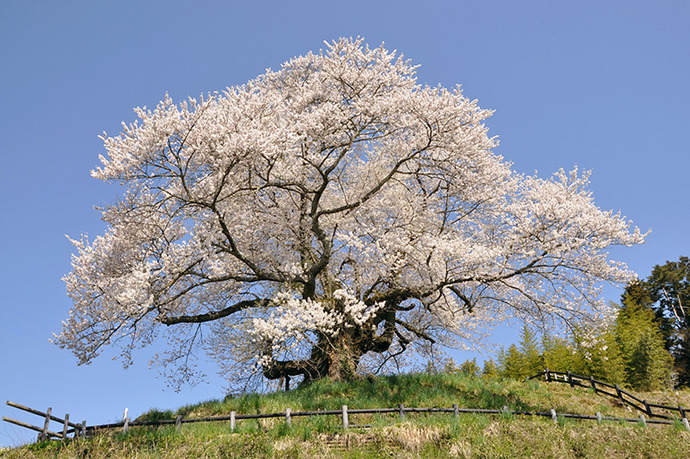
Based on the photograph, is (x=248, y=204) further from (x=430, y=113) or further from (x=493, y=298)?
(x=493, y=298)

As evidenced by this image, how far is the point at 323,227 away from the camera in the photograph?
683 inches

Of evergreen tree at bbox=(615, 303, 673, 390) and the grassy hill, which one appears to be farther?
evergreen tree at bbox=(615, 303, 673, 390)

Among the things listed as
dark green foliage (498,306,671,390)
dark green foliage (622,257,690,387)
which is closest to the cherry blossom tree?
dark green foliage (498,306,671,390)

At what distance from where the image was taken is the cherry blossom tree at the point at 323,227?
505 inches

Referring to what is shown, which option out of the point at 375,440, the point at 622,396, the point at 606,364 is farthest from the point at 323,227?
the point at 606,364

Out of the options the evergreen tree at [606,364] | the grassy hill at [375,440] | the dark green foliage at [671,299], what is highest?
the dark green foliage at [671,299]

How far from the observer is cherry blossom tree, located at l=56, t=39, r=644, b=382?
12828mm

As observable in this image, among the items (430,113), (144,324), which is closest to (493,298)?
(430,113)

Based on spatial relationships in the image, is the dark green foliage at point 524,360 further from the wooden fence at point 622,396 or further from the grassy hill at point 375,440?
the grassy hill at point 375,440

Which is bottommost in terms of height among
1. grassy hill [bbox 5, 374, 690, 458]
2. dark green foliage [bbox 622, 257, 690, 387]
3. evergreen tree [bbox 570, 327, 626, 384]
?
grassy hill [bbox 5, 374, 690, 458]

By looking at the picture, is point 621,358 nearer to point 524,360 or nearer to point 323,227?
point 524,360

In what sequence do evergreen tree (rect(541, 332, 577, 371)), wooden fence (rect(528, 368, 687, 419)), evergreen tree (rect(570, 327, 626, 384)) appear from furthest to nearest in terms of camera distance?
evergreen tree (rect(541, 332, 577, 371))
evergreen tree (rect(570, 327, 626, 384))
wooden fence (rect(528, 368, 687, 419))

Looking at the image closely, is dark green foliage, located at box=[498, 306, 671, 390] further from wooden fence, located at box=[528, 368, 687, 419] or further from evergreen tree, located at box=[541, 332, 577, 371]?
wooden fence, located at box=[528, 368, 687, 419]

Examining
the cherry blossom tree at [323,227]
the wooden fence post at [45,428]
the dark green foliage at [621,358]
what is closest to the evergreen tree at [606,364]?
the dark green foliage at [621,358]
